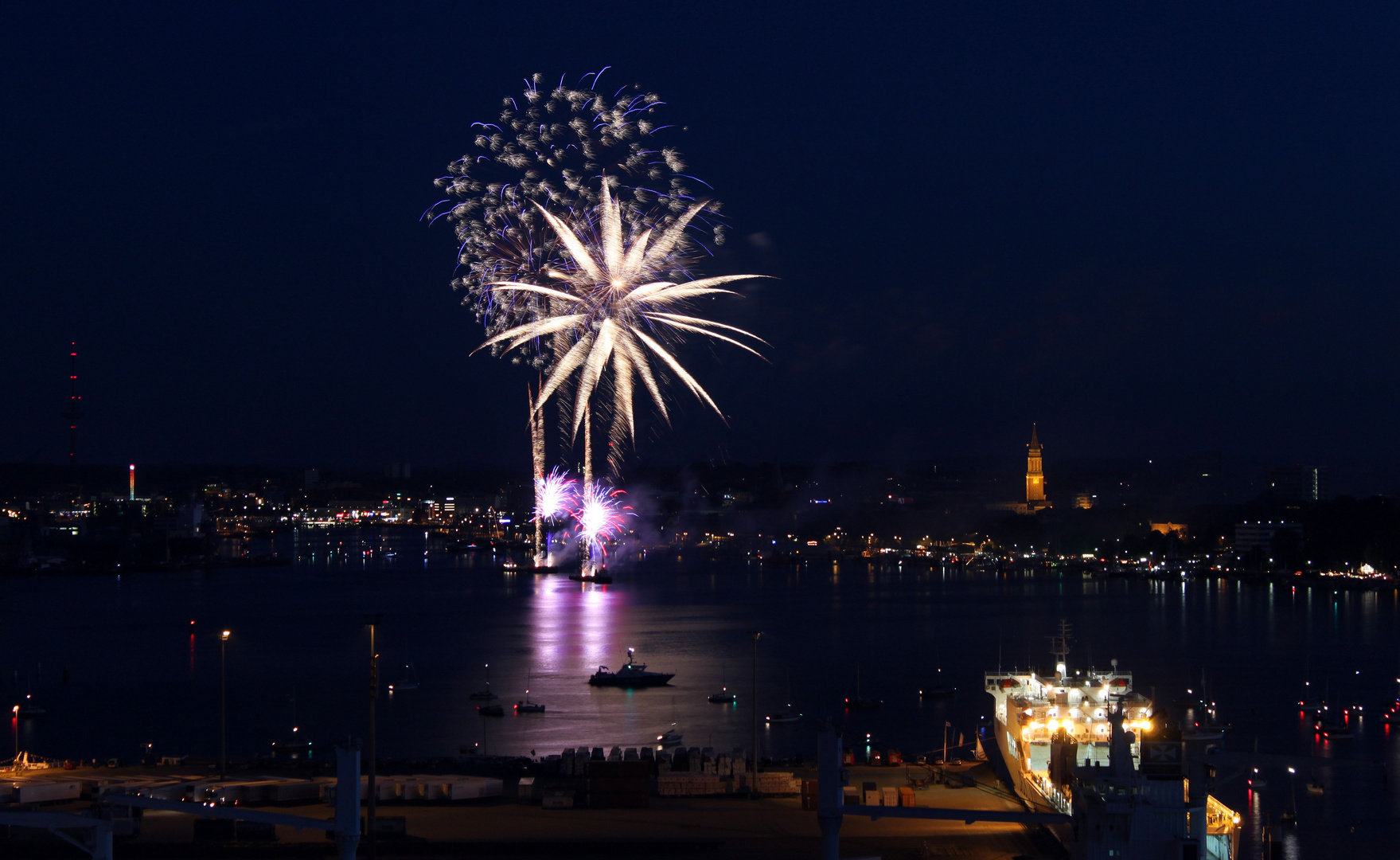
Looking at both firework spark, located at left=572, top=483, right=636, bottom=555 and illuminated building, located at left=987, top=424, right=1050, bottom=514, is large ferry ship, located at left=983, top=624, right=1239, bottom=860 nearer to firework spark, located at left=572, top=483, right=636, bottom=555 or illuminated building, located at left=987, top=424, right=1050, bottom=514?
firework spark, located at left=572, top=483, right=636, bottom=555

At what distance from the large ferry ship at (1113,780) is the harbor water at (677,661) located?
4.61ft

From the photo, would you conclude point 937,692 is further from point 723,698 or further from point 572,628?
point 572,628

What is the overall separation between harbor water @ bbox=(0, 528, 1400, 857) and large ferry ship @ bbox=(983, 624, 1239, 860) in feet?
4.61

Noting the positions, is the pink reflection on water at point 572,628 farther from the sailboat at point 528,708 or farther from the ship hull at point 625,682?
the sailboat at point 528,708

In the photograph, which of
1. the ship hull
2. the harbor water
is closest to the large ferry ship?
the harbor water

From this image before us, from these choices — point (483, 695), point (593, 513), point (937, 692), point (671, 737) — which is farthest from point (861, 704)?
point (593, 513)

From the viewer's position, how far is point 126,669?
19.4 meters

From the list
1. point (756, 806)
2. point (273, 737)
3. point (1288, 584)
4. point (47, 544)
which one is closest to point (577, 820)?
point (756, 806)

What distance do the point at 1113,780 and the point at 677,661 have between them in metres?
14.2

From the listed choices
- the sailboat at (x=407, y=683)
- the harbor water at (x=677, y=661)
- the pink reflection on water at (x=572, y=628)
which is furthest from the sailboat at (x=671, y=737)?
the pink reflection on water at (x=572, y=628)

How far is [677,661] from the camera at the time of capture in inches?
777

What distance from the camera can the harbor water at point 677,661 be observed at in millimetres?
13023

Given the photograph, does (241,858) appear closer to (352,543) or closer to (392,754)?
(392,754)

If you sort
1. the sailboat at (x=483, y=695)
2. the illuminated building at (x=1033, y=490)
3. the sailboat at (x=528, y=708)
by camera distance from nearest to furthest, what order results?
the sailboat at (x=528, y=708)
the sailboat at (x=483, y=695)
the illuminated building at (x=1033, y=490)
